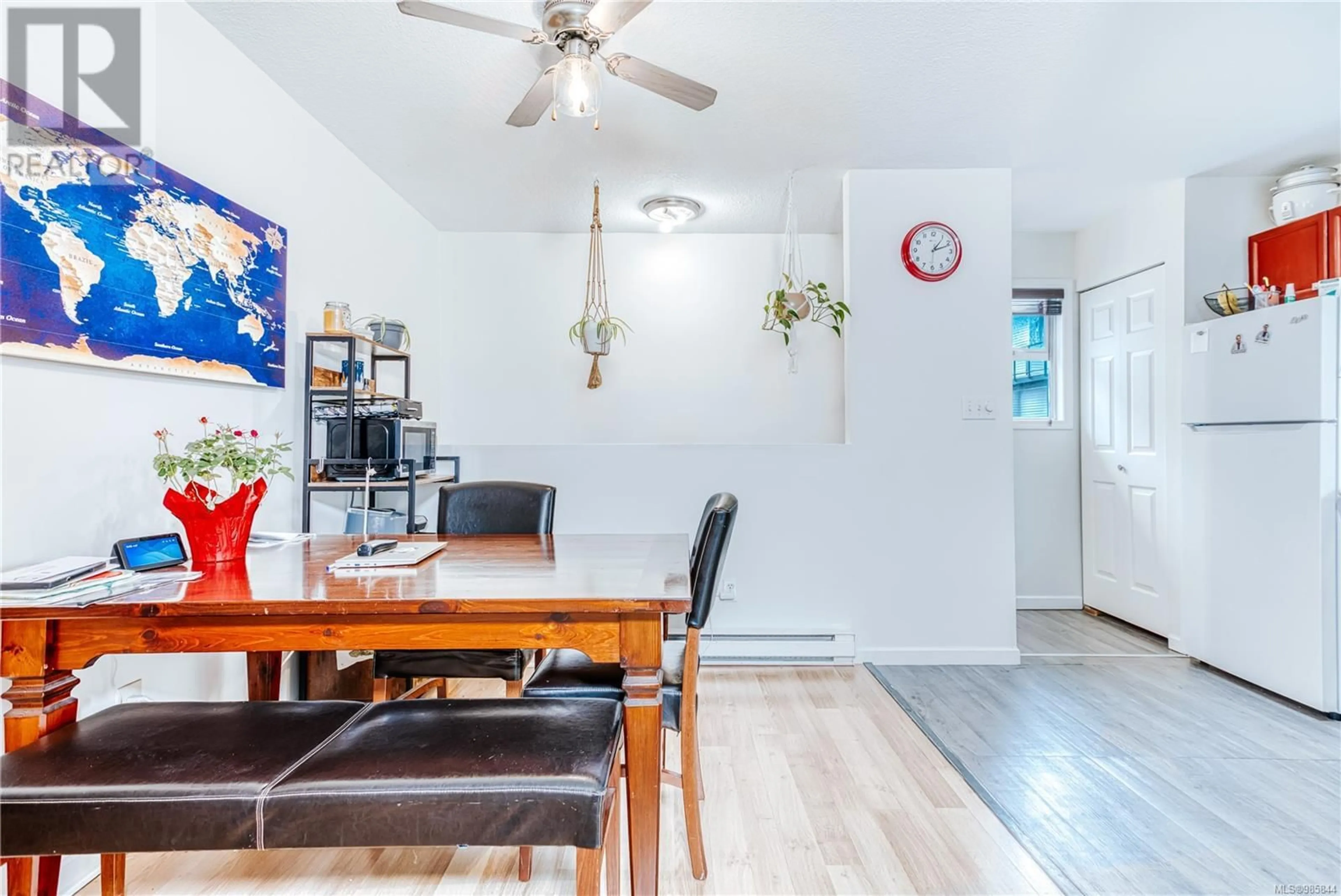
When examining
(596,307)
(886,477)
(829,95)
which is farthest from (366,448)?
(886,477)

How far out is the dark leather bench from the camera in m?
0.95

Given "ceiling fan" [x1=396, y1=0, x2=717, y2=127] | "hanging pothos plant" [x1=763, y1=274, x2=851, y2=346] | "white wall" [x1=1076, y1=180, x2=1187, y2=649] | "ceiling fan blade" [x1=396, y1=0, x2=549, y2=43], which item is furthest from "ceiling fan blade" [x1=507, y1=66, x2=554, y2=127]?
"white wall" [x1=1076, y1=180, x2=1187, y2=649]

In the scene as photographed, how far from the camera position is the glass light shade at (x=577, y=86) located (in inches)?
64.5

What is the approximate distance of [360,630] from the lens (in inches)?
45.4

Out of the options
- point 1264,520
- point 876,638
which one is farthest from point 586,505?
point 1264,520

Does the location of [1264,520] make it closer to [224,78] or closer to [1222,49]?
[1222,49]

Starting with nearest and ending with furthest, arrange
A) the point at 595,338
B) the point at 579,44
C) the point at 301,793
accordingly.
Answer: the point at 301,793 < the point at 579,44 < the point at 595,338

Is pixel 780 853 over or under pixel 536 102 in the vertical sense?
under

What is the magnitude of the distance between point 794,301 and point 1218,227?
6.70 ft

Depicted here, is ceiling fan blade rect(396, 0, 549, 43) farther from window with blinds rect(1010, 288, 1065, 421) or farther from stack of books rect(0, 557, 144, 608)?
window with blinds rect(1010, 288, 1065, 421)

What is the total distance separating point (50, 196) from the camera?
1.41 metres

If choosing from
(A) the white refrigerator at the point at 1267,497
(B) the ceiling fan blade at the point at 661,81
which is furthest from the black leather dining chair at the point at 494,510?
(A) the white refrigerator at the point at 1267,497

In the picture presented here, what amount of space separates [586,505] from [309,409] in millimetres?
1300

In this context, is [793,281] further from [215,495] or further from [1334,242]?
[215,495]
